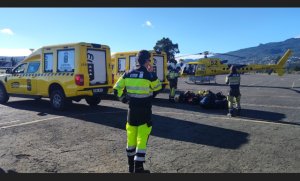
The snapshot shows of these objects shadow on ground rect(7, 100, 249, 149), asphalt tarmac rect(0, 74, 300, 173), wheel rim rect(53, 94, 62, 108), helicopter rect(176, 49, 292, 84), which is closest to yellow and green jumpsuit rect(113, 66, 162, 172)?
asphalt tarmac rect(0, 74, 300, 173)

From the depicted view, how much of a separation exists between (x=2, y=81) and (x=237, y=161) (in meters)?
11.8

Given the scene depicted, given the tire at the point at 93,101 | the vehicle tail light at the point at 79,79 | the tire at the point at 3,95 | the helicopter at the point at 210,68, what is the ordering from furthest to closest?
the helicopter at the point at 210,68
the tire at the point at 3,95
the tire at the point at 93,101
the vehicle tail light at the point at 79,79

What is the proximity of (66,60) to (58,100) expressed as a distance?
1548 millimetres

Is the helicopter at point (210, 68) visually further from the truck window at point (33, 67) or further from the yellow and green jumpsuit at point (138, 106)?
the yellow and green jumpsuit at point (138, 106)

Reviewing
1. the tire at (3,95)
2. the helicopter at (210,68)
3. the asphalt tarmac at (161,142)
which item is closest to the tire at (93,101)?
the asphalt tarmac at (161,142)

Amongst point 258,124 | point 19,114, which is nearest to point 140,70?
point 258,124

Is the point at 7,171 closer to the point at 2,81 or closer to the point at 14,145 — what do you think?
the point at 14,145

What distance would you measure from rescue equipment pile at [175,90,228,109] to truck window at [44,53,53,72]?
5772 millimetres

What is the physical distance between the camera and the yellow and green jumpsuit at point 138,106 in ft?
16.7

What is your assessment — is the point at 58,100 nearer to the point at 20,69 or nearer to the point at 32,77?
the point at 32,77

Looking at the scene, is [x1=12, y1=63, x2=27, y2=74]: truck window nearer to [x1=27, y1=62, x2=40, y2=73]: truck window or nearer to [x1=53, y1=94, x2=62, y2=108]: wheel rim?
[x1=27, y1=62, x2=40, y2=73]: truck window

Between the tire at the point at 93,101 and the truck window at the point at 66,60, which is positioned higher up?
the truck window at the point at 66,60

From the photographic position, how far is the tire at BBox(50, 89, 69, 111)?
11312 millimetres

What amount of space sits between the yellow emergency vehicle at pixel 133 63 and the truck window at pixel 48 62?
4.22 metres
